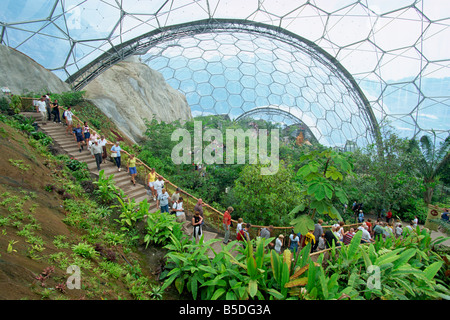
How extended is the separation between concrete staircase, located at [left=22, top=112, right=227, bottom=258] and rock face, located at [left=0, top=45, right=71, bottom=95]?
13.5ft

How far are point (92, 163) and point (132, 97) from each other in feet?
50.6

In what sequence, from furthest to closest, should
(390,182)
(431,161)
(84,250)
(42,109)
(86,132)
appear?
(431,161)
(390,182)
(42,109)
(86,132)
(84,250)

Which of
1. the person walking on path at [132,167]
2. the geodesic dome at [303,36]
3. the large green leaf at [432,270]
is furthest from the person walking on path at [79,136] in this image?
the large green leaf at [432,270]

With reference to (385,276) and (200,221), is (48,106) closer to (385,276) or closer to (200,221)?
(200,221)

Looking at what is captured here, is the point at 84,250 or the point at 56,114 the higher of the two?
the point at 56,114

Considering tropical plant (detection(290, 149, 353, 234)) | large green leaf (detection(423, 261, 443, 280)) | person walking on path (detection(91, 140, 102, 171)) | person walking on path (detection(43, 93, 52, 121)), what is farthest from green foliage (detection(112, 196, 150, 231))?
person walking on path (detection(43, 93, 52, 121))

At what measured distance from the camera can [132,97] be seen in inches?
957

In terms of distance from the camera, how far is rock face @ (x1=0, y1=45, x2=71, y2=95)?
14.8 meters

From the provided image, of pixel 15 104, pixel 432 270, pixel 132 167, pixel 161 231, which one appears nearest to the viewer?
pixel 432 270

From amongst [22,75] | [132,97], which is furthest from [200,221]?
[132,97]

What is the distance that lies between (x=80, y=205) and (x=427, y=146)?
2441cm

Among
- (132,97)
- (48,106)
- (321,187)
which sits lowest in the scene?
(321,187)
